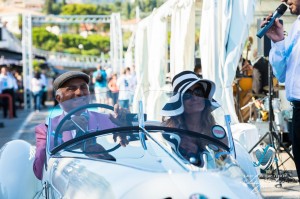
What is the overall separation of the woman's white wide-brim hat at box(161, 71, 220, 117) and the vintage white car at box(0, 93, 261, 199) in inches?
3.9

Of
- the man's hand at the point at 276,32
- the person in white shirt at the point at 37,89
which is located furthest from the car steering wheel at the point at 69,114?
the person in white shirt at the point at 37,89

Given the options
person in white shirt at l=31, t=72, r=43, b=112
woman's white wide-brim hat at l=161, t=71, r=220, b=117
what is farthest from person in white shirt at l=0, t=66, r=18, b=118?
woman's white wide-brim hat at l=161, t=71, r=220, b=117

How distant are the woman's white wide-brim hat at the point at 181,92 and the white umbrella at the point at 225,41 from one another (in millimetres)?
3553

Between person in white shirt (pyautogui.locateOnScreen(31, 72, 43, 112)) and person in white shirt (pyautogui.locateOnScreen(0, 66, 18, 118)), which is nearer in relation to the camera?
person in white shirt (pyautogui.locateOnScreen(0, 66, 18, 118))

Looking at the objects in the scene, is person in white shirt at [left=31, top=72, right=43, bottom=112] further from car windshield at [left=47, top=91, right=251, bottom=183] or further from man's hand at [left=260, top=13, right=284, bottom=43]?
man's hand at [left=260, top=13, right=284, bottom=43]

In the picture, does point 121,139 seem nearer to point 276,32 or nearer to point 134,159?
point 134,159

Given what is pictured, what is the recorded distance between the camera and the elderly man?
470 cm

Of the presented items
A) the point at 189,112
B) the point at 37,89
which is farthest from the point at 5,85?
the point at 189,112

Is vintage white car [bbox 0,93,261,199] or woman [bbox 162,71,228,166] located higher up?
woman [bbox 162,71,228,166]

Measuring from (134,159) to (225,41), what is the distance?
583cm

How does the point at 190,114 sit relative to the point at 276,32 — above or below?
below

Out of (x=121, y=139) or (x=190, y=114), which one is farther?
(x=190, y=114)

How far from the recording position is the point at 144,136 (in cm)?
422

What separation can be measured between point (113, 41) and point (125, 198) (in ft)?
87.7
